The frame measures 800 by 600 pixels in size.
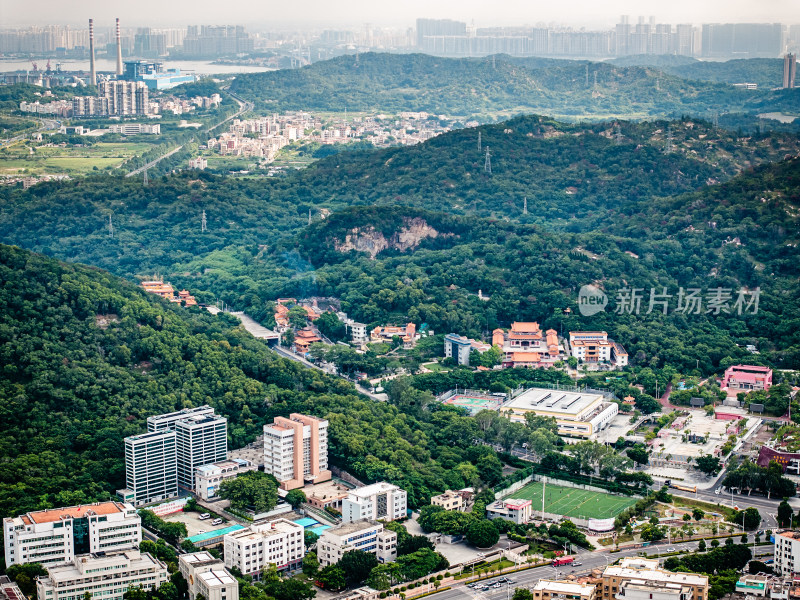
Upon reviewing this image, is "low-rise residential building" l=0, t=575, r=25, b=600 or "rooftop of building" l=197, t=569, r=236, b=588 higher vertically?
"rooftop of building" l=197, t=569, r=236, b=588

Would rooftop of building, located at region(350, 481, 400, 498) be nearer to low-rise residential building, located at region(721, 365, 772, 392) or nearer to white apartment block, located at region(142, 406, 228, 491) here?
white apartment block, located at region(142, 406, 228, 491)

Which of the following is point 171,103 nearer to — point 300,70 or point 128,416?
point 300,70

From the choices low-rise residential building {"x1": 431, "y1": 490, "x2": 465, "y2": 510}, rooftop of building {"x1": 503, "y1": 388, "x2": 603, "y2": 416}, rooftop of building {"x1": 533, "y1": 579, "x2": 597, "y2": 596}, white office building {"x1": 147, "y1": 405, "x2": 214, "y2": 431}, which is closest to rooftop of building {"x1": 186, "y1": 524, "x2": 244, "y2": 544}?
white office building {"x1": 147, "y1": 405, "x2": 214, "y2": 431}

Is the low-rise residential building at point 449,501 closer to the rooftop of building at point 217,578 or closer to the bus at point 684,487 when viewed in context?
the bus at point 684,487

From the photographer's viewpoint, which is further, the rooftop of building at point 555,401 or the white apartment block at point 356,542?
the rooftop of building at point 555,401

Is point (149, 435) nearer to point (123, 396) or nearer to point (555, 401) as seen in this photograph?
point (123, 396)

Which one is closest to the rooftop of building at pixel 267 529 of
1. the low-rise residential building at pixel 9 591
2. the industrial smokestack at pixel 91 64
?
the low-rise residential building at pixel 9 591
